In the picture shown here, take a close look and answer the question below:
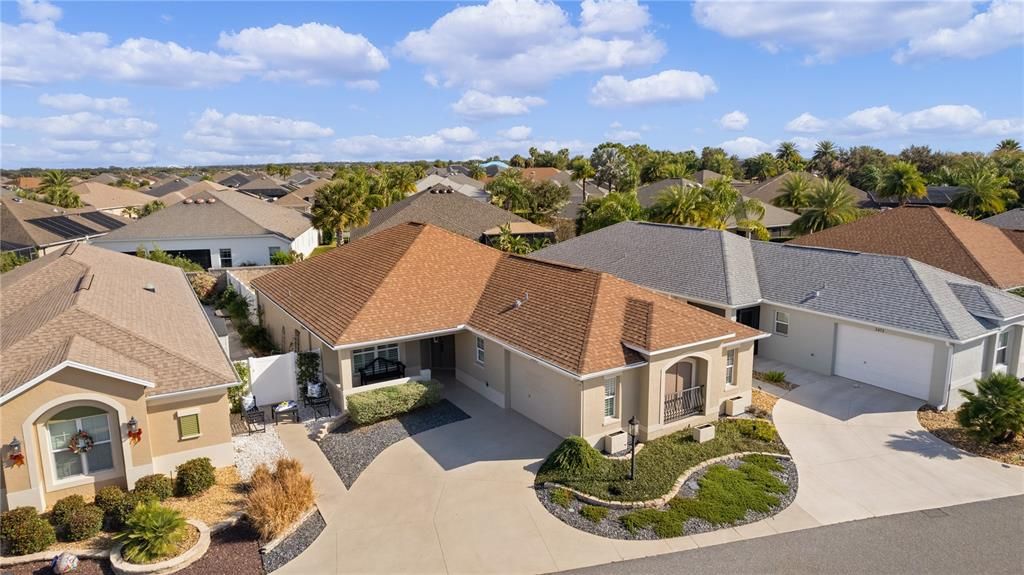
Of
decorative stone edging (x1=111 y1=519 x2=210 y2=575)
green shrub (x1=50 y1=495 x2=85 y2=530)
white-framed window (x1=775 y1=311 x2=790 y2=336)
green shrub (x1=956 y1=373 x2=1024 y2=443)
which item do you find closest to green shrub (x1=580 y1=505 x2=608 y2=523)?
decorative stone edging (x1=111 y1=519 x2=210 y2=575)

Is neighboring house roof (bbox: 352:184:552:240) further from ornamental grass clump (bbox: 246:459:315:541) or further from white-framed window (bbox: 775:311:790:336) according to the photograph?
ornamental grass clump (bbox: 246:459:315:541)

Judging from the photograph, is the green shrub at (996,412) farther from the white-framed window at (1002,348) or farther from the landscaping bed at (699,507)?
Result: the landscaping bed at (699,507)

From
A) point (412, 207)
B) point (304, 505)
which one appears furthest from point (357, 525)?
point (412, 207)

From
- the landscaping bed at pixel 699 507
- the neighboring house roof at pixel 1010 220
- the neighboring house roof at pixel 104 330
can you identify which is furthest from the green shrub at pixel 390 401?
the neighboring house roof at pixel 1010 220

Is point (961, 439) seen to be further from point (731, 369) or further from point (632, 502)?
point (632, 502)

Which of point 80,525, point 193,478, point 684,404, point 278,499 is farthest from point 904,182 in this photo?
point 80,525

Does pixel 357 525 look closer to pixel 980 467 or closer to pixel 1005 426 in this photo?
pixel 980 467
